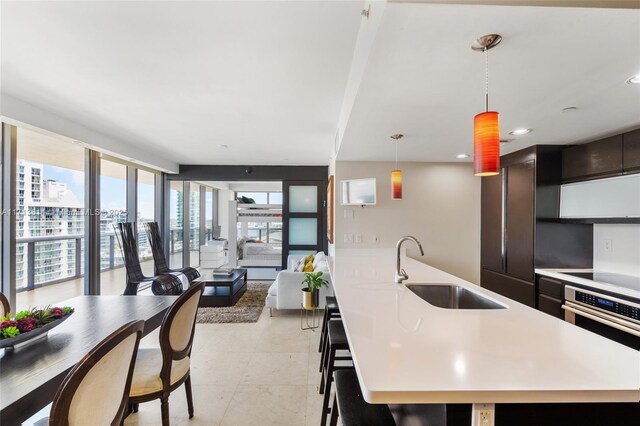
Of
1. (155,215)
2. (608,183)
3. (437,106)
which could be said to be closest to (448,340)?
(437,106)

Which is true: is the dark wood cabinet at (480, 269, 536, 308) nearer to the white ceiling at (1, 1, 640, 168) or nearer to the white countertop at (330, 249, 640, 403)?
the white ceiling at (1, 1, 640, 168)

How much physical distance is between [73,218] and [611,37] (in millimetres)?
5226

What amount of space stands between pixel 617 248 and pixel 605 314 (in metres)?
0.93

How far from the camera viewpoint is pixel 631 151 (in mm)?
2246

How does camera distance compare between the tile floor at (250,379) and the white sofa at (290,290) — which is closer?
the tile floor at (250,379)

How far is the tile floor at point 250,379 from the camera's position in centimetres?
195

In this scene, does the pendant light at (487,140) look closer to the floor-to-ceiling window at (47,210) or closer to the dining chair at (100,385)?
the dining chair at (100,385)

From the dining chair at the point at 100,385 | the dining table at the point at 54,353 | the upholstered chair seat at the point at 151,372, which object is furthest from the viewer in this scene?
the upholstered chair seat at the point at 151,372

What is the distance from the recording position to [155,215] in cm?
574

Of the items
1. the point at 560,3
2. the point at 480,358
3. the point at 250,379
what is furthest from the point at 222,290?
the point at 560,3

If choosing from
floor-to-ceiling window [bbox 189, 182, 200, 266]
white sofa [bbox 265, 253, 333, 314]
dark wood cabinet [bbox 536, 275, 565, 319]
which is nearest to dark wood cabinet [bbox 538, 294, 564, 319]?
dark wood cabinet [bbox 536, 275, 565, 319]

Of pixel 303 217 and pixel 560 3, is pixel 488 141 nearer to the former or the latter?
pixel 560 3

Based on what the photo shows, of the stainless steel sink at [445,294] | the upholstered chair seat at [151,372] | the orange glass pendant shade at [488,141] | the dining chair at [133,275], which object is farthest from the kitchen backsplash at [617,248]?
the dining chair at [133,275]

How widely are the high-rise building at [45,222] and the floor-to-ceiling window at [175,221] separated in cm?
236
